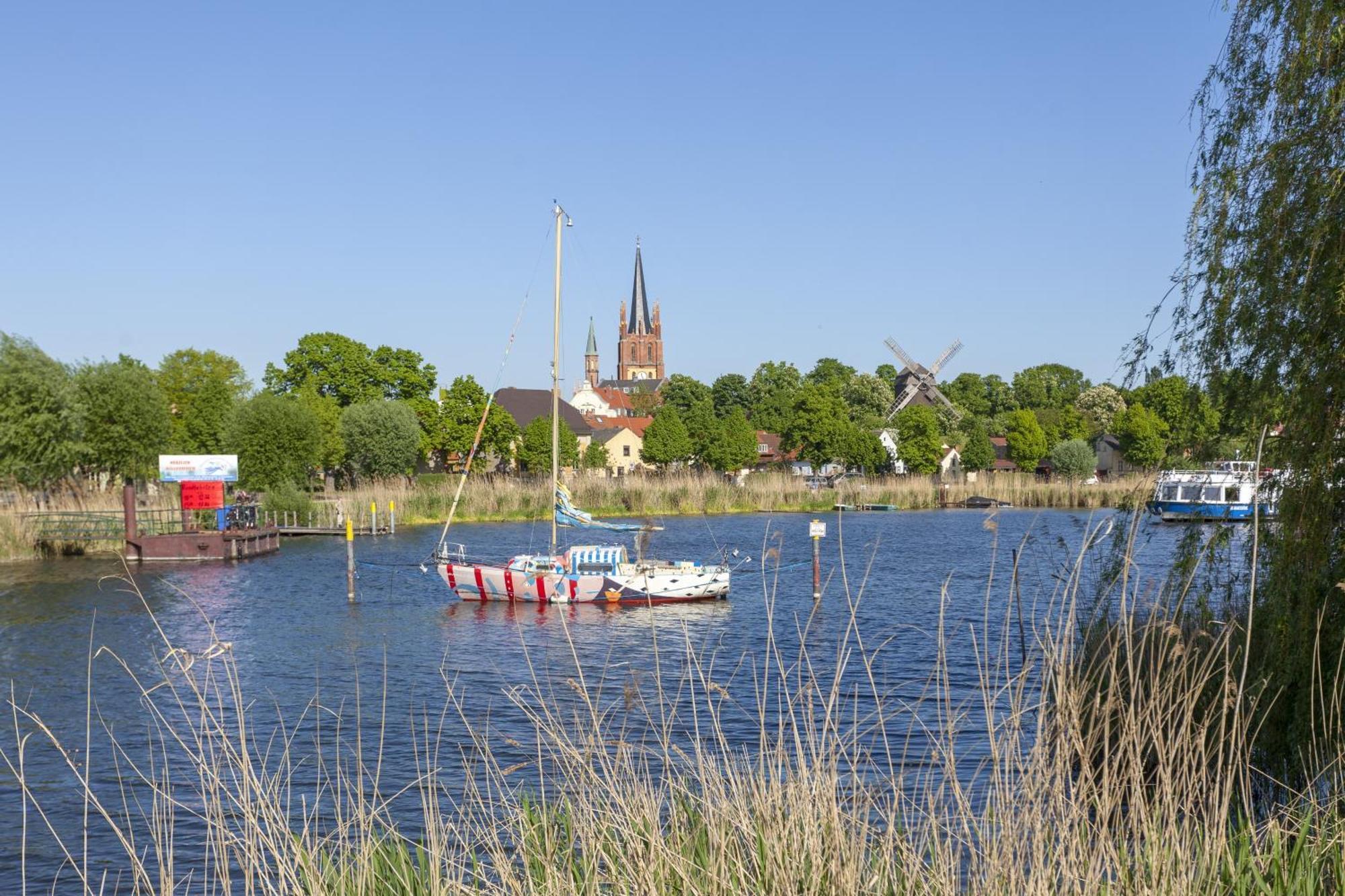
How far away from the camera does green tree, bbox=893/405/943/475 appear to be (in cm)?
9331

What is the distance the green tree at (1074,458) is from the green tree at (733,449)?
23526 millimetres

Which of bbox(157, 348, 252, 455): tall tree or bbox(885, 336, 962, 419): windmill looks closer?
bbox(157, 348, 252, 455): tall tree

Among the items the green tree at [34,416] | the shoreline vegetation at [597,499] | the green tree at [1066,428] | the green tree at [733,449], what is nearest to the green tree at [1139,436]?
the shoreline vegetation at [597,499]

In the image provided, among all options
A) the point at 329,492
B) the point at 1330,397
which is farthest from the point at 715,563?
the point at 329,492

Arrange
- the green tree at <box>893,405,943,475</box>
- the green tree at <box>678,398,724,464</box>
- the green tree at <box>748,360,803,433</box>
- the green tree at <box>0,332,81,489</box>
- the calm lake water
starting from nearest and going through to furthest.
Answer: the calm lake water, the green tree at <box>0,332,81,489</box>, the green tree at <box>893,405,943,475</box>, the green tree at <box>678,398,724,464</box>, the green tree at <box>748,360,803,433</box>

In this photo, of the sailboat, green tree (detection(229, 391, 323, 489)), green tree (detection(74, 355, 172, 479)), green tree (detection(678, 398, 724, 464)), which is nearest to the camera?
the sailboat

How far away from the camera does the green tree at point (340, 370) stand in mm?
83812

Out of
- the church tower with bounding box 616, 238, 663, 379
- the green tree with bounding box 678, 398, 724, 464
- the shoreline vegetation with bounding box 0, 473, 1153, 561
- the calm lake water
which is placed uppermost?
the church tower with bounding box 616, 238, 663, 379

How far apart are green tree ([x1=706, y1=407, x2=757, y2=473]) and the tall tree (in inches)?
1363

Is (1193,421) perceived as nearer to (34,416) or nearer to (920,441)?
(34,416)

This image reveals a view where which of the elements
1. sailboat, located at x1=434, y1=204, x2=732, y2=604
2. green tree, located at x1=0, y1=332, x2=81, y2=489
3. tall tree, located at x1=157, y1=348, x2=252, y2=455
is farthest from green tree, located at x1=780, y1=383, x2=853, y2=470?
sailboat, located at x1=434, y1=204, x2=732, y2=604

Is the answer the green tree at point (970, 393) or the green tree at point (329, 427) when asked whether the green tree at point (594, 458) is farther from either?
the green tree at point (970, 393)

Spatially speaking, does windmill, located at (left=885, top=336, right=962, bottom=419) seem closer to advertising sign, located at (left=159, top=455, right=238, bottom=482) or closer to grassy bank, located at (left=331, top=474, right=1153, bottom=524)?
grassy bank, located at (left=331, top=474, right=1153, bottom=524)

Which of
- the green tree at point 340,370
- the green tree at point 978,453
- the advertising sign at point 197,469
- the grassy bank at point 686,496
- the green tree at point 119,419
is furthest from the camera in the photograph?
the green tree at point 978,453
